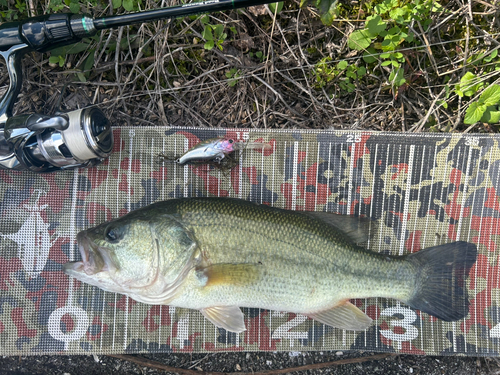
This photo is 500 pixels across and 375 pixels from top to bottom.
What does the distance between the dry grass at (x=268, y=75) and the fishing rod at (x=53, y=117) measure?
50 cm

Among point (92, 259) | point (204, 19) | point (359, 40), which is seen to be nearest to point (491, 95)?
point (359, 40)

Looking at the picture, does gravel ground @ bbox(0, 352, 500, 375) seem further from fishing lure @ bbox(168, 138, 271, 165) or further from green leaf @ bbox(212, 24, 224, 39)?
green leaf @ bbox(212, 24, 224, 39)

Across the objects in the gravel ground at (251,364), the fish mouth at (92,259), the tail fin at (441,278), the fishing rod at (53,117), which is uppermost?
the fishing rod at (53,117)

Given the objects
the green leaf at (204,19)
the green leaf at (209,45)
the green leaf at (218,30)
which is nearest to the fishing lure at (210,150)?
the green leaf at (209,45)

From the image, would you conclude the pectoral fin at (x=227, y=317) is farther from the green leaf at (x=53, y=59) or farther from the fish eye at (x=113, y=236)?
the green leaf at (x=53, y=59)

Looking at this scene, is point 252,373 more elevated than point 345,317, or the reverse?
point 345,317

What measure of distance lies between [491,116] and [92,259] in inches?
130

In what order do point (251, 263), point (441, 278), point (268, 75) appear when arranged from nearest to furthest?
1. point (251, 263)
2. point (441, 278)
3. point (268, 75)

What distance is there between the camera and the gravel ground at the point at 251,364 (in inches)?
109

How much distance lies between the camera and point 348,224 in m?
2.47

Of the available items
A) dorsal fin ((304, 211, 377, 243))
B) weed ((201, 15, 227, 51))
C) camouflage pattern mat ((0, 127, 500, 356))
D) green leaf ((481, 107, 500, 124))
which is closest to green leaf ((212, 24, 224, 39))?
weed ((201, 15, 227, 51))

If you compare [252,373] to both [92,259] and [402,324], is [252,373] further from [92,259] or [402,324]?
[92,259]

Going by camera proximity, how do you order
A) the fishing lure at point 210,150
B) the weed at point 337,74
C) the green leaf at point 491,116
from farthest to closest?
the weed at point 337,74, the green leaf at point 491,116, the fishing lure at point 210,150

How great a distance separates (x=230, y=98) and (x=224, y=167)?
2.07 ft
